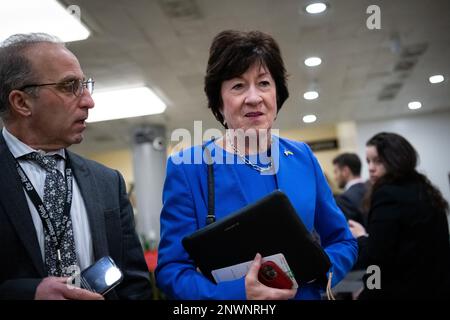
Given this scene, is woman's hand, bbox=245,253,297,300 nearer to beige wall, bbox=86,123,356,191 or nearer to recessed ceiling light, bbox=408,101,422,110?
recessed ceiling light, bbox=408,101,422,110

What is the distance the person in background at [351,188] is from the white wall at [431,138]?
579 cm

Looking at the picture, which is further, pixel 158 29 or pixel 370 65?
pixel 370 65

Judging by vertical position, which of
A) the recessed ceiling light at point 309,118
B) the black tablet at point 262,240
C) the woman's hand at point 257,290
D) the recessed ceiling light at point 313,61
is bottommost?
the woman's hand at point 257,290

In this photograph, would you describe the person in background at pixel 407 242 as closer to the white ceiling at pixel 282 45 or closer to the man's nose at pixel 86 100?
the man's nose at pixel 86 100

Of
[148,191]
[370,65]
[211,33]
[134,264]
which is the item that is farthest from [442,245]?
[148,191]

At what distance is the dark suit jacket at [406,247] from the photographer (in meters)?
1.94

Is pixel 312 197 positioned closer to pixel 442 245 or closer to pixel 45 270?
pixel 45 270

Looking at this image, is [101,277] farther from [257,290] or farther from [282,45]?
[282,45]

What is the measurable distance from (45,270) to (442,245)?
1680 millimetres

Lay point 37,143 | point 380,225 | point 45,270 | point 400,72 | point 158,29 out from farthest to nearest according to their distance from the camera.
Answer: point 400,72 < point 158,29 < point 380,225 < point 37,143 < point 45,270

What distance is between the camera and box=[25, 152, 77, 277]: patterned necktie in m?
1.23

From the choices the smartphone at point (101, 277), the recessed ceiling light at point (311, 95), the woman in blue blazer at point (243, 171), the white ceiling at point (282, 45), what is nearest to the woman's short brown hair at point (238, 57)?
the woman in blue blazer at point (243, 171)

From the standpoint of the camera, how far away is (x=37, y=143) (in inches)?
52.9
